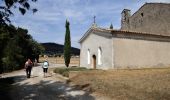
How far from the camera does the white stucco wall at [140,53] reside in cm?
3234

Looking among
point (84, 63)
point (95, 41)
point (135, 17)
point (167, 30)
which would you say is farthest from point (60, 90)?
point (135, 17)

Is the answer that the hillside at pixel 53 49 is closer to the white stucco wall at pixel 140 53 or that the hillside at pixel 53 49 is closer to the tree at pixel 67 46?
the tree at pixel 67 46

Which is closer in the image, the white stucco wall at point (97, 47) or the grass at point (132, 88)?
the grass at point (132, 88)

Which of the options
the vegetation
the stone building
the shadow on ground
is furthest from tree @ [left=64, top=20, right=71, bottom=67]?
the shadow on ground

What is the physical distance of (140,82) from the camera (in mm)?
21391

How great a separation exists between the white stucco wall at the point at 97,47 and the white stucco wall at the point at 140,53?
82cm

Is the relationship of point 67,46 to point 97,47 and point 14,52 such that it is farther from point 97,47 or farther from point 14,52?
point 14,52

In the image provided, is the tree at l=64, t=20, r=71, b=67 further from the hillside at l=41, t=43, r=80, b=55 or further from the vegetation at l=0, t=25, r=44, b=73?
the hillside at l=41, t=43, r=80, b=55

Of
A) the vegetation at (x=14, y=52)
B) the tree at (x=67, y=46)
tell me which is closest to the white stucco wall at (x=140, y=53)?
the tree at (x=67, y=46)

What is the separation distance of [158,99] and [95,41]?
66.6 ft

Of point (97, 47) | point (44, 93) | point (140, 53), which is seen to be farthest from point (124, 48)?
point (44, 93)

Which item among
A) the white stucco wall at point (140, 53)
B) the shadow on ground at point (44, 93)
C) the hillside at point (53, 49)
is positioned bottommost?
the shadow on ground at point (44, 93)

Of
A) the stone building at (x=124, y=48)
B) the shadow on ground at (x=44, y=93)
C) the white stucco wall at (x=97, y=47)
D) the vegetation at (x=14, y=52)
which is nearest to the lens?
the shadow on ground at (x=44, y=93)

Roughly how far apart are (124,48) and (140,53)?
8.27 ft
